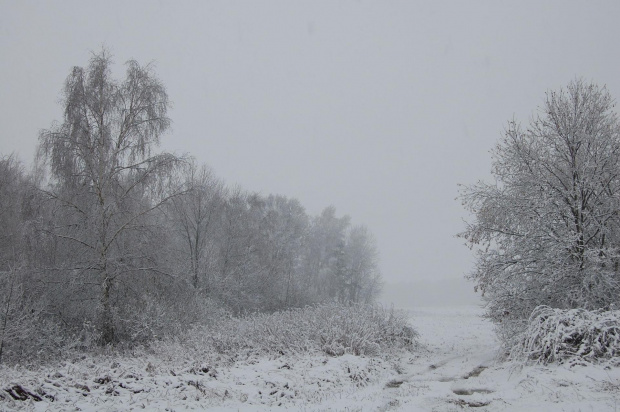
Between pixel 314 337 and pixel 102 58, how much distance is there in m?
14.4

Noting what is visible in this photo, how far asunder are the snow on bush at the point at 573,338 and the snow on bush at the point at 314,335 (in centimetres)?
500

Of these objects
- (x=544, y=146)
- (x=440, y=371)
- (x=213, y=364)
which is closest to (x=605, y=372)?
(x=440, y=371)

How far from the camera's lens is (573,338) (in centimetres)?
913

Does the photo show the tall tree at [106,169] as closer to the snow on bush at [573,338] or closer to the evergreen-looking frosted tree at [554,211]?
the evergreen-looking frosted tree at [554,211]

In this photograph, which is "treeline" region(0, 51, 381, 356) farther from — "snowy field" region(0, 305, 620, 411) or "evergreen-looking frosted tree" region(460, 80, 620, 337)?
"evergreen-looking frosted tree" region(460, 80, 620, 337)

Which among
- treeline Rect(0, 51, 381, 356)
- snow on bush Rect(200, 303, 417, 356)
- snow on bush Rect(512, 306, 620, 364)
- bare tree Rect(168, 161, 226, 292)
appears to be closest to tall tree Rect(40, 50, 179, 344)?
treeline Rect(0, 51, 381, 356)

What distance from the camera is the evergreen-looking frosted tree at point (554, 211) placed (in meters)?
11.6

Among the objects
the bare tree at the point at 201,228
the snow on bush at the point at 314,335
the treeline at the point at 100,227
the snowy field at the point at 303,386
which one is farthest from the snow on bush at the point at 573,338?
the bare tree at the point at 201,228

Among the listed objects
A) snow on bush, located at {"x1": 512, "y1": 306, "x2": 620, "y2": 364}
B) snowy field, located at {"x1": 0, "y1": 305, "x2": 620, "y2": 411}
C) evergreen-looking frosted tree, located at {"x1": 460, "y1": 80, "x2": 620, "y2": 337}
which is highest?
evergreen-looking frosted tree, located at {"x1": 460, "y1": 80, "x2": 620, "y2": 337}

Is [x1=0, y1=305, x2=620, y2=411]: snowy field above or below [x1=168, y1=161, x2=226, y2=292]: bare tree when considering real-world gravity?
below

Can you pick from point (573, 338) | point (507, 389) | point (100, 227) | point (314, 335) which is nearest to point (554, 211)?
point (573, 338)

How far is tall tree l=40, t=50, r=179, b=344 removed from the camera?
565 inches

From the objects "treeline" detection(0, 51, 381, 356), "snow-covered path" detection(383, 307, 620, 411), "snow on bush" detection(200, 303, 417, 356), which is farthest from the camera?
"treeline" detection(0, 51, 381, 356)

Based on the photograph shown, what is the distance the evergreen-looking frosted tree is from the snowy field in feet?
10.1
